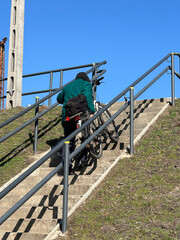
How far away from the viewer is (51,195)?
18.1 ft

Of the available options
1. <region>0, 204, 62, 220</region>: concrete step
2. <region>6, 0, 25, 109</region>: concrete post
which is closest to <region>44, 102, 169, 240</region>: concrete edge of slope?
<region>0, 204, 62, 220</region>: concrete step

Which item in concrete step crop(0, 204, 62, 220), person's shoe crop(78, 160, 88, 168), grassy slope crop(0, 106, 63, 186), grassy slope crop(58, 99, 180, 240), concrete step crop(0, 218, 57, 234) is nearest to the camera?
grassy slope crop(58, 99, 180, 240)

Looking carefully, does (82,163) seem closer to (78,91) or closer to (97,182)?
(97,182)

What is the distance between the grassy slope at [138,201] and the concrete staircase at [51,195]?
0.20 m

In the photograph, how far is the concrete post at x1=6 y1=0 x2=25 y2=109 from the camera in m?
10.3

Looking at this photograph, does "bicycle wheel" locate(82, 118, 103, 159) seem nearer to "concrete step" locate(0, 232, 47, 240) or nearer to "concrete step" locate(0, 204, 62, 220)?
"concrete step" locate(0, 204, 62, 220)

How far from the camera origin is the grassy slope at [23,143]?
699cm

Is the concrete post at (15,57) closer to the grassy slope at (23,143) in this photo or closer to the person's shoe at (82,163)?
the grassy slope at (23,143)

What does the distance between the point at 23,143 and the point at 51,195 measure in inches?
103

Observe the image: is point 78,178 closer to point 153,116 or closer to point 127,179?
point 127,179

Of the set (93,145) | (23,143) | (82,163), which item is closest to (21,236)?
(82,163)

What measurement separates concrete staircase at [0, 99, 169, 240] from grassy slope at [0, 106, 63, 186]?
629 millimetres

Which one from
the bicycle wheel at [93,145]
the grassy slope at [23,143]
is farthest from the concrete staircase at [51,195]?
the grassy slope at [23,143]

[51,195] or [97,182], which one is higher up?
[97,182]
